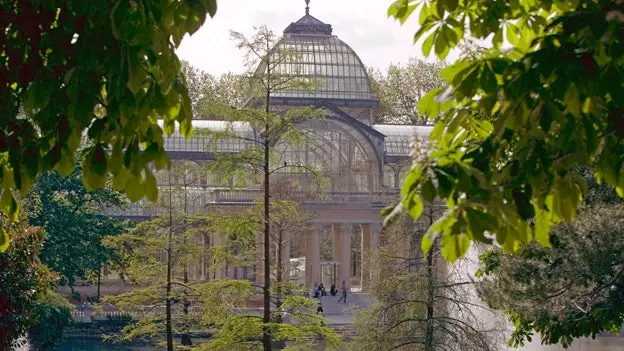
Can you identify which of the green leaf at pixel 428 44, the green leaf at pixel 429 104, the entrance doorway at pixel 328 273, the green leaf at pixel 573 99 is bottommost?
the green leaf at pixel 573 99

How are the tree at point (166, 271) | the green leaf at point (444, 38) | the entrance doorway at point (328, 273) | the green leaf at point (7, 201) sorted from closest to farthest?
1. the green leaf at point (444, 38)
2. the green leaf at point (7, 201)
3. the tree at point (166, 271)
4. the entrance doorway at point (328, 273)

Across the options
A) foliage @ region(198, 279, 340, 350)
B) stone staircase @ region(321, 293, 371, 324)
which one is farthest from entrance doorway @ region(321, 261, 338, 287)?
foliage @ region(198, 279, 340, 350)

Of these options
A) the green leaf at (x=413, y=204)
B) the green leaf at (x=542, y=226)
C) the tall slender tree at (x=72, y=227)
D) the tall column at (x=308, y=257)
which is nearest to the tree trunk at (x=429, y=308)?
the green leaf at (x=542, y=226)

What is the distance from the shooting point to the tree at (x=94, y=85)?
582 centimetres

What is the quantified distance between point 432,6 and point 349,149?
181 ft

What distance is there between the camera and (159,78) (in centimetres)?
614

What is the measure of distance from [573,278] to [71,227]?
96.3ft

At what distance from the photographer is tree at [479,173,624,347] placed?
17.0 metres

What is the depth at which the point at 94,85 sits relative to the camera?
5.97 m

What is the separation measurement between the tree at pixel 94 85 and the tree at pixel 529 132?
1.25 m

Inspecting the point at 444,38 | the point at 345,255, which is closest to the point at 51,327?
the point at 345,255

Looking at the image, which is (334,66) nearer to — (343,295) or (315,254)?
(315,254)

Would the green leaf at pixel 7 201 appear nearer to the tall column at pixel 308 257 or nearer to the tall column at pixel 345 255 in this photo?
the tall column at pixel 308 257

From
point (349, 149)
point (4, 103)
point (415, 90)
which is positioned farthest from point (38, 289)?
point (415, 90)
